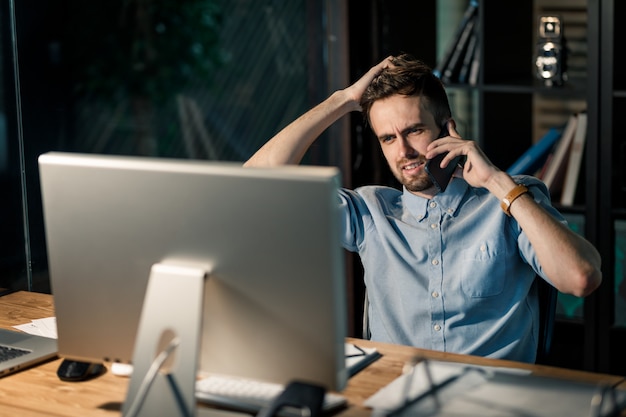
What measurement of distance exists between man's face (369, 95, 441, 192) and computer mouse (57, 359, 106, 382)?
0.81m

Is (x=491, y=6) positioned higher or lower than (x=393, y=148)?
higher

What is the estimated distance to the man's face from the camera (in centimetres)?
226

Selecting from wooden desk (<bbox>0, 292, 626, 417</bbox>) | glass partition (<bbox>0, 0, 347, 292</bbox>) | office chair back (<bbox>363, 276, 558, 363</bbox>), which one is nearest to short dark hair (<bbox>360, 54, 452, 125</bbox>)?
office chair back (<bbox>363, 276, 558, 363</bbox>)

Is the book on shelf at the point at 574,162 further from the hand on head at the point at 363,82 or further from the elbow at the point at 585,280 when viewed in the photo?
the elbow at the point at 585,280

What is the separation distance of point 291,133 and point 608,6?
49.7 inches

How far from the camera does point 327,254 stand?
4.70 ft

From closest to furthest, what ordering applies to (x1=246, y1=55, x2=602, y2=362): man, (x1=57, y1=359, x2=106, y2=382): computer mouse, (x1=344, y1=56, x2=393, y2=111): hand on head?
1. (x1=57, y1=359, x2=106, y2=382): computer mouse
2. (x1=246, y1=55, x2=602, y2=362): man
3. (x1=344, y1=56, x2=393, y2=111): hand on head

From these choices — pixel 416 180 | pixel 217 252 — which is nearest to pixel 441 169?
pixel 416 180

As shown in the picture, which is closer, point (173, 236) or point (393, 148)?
point (173, 236)

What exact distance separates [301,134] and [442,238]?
1.55 ft

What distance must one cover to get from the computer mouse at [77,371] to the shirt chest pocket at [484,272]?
806mm

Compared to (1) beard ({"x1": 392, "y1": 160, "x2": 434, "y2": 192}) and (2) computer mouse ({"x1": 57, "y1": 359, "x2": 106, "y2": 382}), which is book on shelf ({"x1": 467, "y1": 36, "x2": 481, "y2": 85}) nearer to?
(1) beard ({"x1": 392, "y1": 160, "x2": 434, "y2": 192})

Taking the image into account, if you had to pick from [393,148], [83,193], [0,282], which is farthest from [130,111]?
[83,193]

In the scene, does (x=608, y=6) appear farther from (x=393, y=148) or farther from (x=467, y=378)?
(x=467, y=378)
